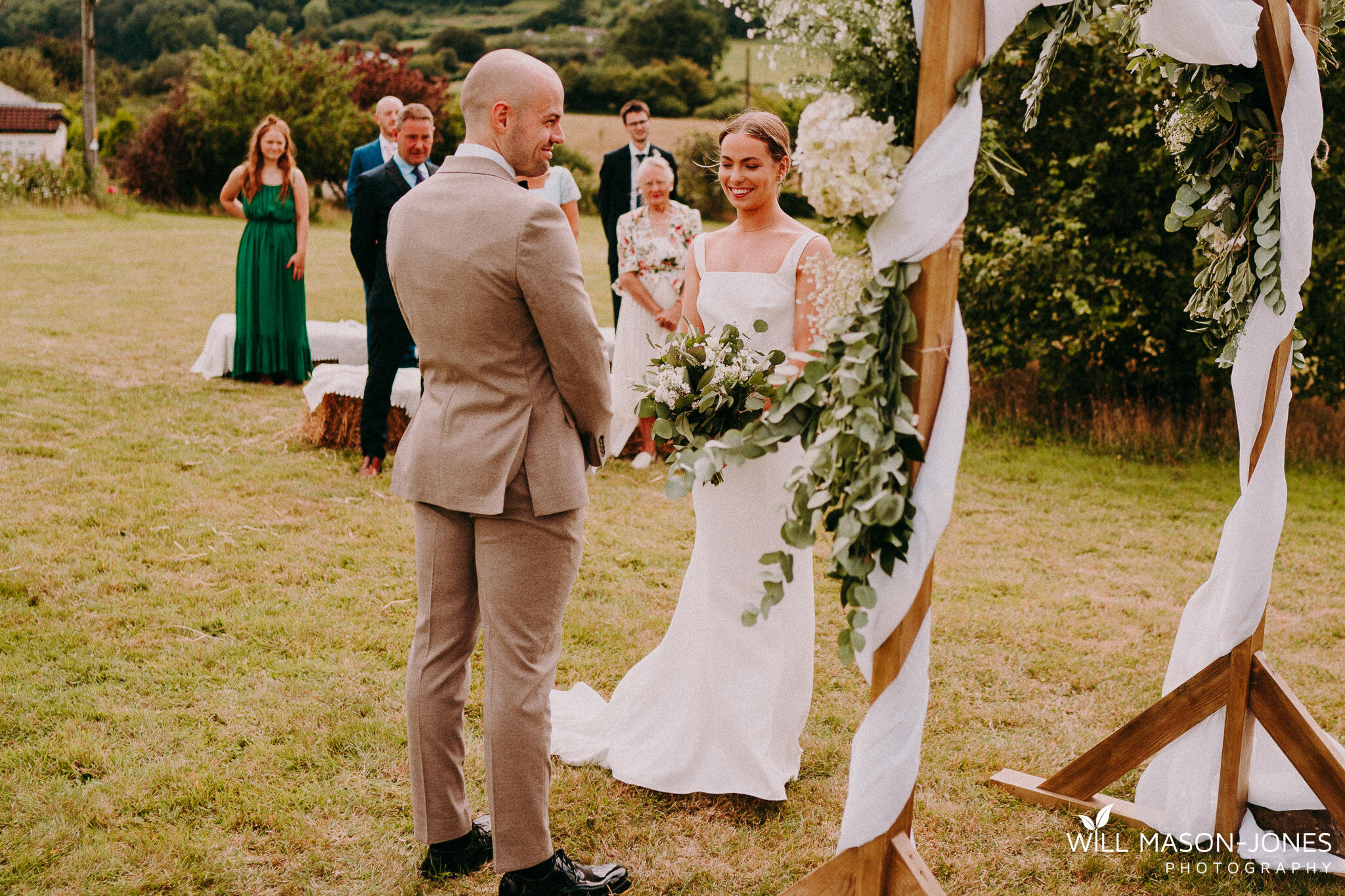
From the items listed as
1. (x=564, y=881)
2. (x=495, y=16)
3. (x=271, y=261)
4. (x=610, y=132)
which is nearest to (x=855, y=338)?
(x=564, y=881)

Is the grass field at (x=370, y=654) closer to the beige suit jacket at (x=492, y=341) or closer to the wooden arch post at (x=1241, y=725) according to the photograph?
the wooden arch post at (x=1241, y=725)

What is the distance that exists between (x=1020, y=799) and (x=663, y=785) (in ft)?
4.22

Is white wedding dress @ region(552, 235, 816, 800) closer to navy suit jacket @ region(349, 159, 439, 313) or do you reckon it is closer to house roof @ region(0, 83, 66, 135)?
navy suit jacket @ region(349, 159, 439, 313)

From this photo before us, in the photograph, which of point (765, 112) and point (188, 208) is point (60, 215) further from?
point (765, 112)

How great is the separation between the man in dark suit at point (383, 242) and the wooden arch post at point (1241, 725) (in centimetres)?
479

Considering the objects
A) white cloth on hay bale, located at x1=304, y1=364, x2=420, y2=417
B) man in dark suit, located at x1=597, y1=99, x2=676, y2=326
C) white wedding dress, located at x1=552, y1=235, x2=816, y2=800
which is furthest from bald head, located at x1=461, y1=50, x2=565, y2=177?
man in dark suit, located at x1=597, y1=99, x2=676, y2=326

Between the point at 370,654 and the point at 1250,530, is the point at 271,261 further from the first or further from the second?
the point at 1250,530

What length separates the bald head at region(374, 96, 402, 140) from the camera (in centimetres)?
822

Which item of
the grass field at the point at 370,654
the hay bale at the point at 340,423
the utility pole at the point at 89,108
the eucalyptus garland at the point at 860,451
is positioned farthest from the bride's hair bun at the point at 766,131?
the utility pole at the point at 89,108

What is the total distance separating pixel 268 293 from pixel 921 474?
8400 mm

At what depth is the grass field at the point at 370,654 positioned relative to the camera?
3.24 metres

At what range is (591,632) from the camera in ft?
15.9

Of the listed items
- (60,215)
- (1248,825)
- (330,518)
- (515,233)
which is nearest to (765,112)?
(515,233)

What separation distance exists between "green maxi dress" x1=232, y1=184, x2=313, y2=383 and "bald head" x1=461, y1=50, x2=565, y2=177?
732 cm
